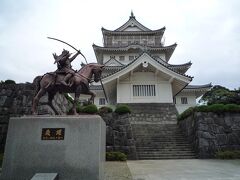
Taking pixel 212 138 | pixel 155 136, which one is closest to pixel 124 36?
pixel 155 136

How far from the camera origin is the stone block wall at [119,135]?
10.8 m

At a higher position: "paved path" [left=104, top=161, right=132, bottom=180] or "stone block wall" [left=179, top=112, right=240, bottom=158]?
"stone block wall" [left=179, top=112, right=240, bottom=158]

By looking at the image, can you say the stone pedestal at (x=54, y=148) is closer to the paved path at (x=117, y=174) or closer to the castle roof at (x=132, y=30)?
the paved path at (x=117, y=174)

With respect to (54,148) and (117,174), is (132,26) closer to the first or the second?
(117,174)

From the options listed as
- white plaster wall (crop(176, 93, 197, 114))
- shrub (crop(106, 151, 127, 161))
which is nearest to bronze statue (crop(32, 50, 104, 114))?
shrub (crop(106, 151, 127, 161))

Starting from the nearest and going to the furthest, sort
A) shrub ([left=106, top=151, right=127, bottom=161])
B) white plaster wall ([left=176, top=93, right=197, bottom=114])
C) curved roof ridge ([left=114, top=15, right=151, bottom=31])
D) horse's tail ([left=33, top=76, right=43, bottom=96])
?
1. horse's tail ([left=33, top=76, right=43, bottom=96])
2. shrub ([left=106, top=151, right=127, bottom=161])
3. white plaster wall ([left=176, top=93, right=197, bottom=114])
4. curved roof ridge ([left=114, top=15, right=151, bottom=31])

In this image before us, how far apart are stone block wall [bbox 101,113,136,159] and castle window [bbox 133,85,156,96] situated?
668 cm

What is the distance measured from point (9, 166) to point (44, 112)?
5.31m

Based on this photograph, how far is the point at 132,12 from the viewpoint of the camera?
3403cm

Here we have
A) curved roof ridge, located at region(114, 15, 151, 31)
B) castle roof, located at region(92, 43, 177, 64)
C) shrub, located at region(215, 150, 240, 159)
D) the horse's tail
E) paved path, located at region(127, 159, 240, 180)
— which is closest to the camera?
the horse's tail

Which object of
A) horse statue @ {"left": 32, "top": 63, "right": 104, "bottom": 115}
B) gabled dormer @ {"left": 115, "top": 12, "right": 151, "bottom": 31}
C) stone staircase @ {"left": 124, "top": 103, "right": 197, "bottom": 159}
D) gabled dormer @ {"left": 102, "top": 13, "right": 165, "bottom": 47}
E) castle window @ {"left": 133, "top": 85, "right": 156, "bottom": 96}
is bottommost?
stone staircase @ {"left": 124, "top": 103, "right": 197, "bottom": 159}

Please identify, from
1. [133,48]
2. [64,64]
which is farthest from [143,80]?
[64,64]

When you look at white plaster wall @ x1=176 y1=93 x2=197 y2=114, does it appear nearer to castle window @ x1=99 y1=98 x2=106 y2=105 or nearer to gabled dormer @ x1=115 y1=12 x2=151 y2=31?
castle window @ x1=99 y1=98 x2=106 y2=105

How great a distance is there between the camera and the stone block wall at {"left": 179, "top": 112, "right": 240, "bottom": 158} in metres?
10.8
